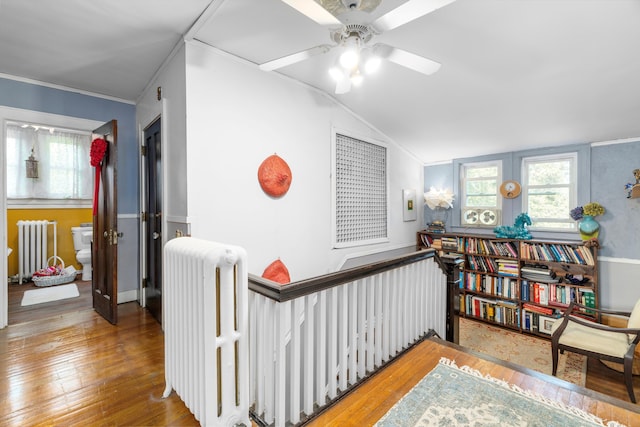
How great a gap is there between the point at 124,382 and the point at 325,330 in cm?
142

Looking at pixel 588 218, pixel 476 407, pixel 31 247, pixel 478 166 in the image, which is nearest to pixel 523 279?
pixel 588 218

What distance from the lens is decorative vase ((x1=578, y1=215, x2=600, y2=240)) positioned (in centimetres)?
329

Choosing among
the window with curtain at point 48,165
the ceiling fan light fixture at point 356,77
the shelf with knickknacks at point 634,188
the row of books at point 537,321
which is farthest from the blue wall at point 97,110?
the shelf with knickknacks at point 634,188

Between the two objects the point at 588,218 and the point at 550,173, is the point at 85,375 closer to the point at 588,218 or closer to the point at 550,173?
the point at 588,218

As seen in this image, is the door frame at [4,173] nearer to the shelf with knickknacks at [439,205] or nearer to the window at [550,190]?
the shelf with knickknacks at [439,205]

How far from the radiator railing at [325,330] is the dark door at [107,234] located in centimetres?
195

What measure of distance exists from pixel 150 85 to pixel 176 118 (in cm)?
105

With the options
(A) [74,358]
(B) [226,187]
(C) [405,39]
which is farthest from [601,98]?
(A) [74,358]

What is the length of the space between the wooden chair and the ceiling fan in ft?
8.75

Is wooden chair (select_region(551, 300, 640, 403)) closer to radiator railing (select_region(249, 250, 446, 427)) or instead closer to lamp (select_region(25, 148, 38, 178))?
radiator railing (select_region(249, 250, 446, 427))

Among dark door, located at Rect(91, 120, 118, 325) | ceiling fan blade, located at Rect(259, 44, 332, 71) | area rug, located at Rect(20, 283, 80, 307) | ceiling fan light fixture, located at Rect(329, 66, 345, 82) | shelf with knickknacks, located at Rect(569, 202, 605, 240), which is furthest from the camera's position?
area rug, located at Rect(20, 283, 80, 307)

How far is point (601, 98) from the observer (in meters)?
2.56

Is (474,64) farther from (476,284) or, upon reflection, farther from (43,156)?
(43,156)

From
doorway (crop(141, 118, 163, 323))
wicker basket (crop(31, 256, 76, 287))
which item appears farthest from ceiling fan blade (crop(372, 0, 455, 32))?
wicker basket (crop(31, 256, 76, 287))
